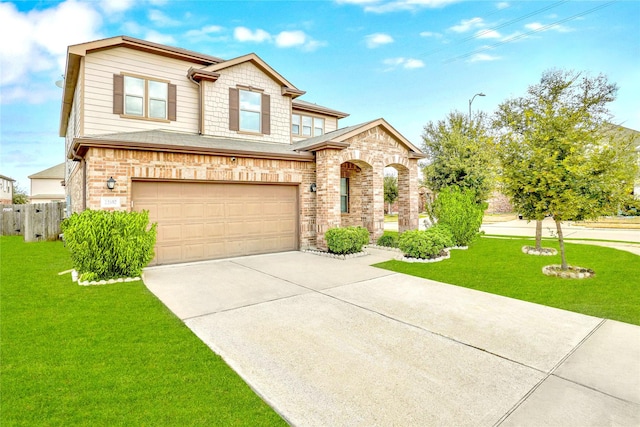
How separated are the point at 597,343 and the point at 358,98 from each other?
73.1 ft

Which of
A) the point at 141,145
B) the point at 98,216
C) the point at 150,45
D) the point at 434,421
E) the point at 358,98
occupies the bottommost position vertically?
the point at 434,421

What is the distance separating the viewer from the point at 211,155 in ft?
32.0

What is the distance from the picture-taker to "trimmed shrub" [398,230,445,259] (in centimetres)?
968

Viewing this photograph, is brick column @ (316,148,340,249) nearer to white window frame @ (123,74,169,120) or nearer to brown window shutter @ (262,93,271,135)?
brown window shutter @ (262,93,271,135)

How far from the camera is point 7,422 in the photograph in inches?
102

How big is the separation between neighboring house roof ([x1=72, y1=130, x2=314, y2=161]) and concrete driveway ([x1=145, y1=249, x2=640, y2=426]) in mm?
4058

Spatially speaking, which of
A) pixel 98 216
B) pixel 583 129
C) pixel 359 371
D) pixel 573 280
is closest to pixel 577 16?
pixel 583 129

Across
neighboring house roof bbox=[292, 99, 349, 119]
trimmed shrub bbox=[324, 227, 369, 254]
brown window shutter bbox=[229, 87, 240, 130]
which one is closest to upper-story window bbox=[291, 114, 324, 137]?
neighboring house roof bbox=[292, 99, 349, 119]

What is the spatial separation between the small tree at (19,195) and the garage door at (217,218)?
4293 cm

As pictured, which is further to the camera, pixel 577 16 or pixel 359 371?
pixel 577 16

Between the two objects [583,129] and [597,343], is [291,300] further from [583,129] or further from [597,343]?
[583,129]

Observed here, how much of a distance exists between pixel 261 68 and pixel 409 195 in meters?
8.07

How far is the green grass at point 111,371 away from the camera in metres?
2.72

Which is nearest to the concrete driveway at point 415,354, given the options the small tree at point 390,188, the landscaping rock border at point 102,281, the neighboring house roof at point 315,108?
the landscaping rock border at point 102,281
